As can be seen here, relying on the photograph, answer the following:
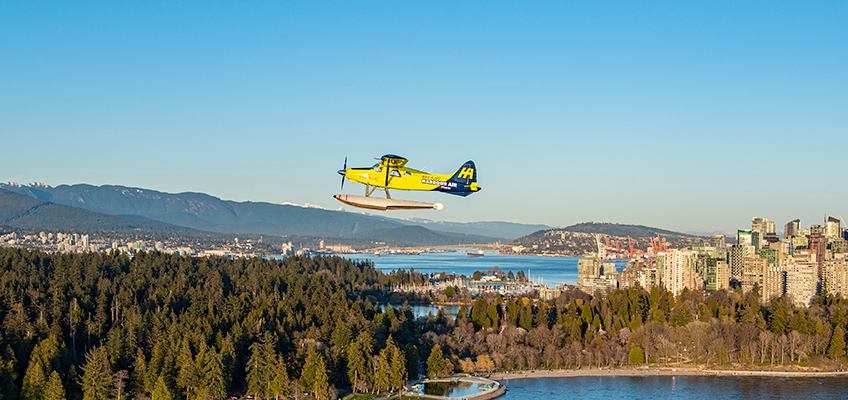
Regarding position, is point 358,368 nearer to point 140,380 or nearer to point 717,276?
point 140,380

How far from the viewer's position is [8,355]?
4947 centimetres

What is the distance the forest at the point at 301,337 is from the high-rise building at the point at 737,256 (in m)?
39.5

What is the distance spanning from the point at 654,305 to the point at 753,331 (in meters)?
12.2

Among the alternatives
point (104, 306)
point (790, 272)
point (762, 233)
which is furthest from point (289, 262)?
point (762, 233)

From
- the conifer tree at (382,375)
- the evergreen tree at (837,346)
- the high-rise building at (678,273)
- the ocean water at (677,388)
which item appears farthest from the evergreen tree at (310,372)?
the high-rise building at (678,273)

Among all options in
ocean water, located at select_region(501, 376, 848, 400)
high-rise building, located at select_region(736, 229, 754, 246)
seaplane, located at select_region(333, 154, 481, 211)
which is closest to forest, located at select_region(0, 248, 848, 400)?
ocean water, located at select_region(501, 376, 848, 400)

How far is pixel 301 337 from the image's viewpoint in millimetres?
61969

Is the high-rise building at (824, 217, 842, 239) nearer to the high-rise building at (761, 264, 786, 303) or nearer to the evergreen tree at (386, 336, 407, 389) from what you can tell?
the high-rise building at (761, 264, 786, 303)

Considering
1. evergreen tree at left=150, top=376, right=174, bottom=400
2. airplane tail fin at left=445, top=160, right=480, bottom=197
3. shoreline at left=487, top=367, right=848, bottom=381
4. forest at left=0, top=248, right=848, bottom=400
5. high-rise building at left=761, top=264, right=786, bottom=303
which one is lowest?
evergreen tree at left=150, top=376, right=174, bottom=400

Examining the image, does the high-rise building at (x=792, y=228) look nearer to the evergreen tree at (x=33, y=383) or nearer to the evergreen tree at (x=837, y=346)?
the evergreen tree at (x=837, y=346)

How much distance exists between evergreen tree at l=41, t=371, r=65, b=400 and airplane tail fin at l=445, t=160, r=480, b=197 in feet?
91.6

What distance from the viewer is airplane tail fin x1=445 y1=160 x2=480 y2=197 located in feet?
110

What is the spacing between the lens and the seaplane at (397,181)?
30.6 m

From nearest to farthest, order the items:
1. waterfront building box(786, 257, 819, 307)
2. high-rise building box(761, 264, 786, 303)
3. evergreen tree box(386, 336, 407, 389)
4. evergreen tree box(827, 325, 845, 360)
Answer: evergreen tree box(386, 336, 407, 389) < evergreen tree box(827, 325, 845, 360) < waterfront building box(786, 257, 819, 307) < high-rise building box(761, 264, 786, 303)
